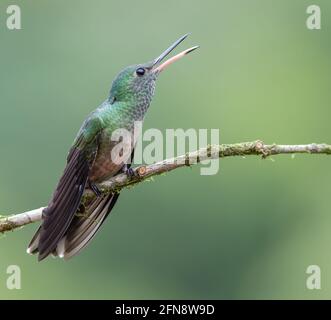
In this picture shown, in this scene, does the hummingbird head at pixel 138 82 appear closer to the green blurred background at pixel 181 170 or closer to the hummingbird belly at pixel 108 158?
the hummingbird belly at pixel 108 158

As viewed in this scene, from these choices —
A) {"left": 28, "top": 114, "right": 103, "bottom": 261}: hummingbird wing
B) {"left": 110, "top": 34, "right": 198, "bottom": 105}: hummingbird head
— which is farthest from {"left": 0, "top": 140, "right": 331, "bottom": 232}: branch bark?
{"left": 110, "top": 34, "right": 198, "bottom": 105}: hummingbird head

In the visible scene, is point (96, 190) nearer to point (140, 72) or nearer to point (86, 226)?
point (86, 226)

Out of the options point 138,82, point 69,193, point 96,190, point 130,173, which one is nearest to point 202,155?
point 130,173

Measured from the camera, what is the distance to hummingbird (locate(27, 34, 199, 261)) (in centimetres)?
848

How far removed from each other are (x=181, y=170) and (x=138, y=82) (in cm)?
1498

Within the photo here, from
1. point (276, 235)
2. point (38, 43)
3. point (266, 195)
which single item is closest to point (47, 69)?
point (38, 43)

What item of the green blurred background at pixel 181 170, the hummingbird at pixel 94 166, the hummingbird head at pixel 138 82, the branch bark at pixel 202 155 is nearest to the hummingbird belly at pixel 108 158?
the hummingbird at pixel 94 166

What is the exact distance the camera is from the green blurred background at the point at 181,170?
78.5 ft

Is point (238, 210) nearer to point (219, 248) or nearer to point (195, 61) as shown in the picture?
point (219, 248)

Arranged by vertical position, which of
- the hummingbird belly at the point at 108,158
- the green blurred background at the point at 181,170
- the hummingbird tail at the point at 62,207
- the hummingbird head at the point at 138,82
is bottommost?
the hummingbird tail at the point at 62,207

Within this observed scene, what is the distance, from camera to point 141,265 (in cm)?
2655

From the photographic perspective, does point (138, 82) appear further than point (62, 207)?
Yes

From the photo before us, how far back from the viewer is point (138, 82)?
9.24 m

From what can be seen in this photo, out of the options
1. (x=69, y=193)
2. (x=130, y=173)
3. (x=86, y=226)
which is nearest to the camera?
(x=130, y=173)
